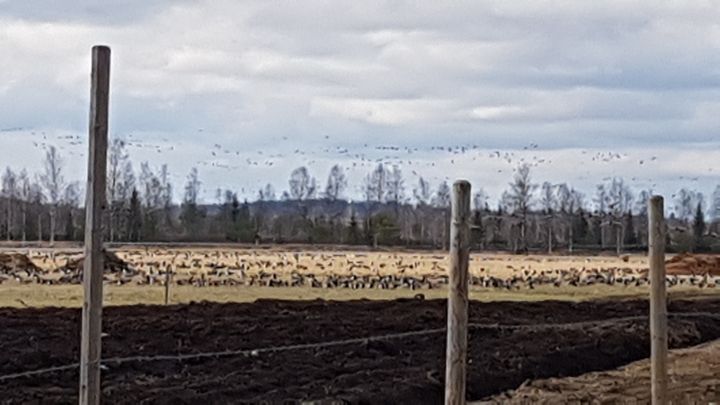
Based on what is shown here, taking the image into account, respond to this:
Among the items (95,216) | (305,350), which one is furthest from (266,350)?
(95,216)

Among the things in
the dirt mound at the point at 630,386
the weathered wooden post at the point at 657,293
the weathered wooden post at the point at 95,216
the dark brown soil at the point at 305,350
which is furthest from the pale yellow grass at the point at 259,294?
the weathered wooden post at the point at 95,216

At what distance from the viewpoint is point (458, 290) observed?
6176mm

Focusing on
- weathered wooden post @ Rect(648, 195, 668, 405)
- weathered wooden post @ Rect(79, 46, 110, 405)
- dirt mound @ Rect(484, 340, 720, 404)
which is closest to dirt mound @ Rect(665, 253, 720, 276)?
dirt mound @ Rect(484, 340, 720, 404)

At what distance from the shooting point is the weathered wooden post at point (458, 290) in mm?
6059

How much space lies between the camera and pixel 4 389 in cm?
1298

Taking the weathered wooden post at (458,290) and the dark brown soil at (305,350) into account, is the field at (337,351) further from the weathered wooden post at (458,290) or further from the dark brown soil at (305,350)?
the weathered wooden post at (458,290)

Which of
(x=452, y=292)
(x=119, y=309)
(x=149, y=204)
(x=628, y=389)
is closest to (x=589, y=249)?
(x=149, y=204)

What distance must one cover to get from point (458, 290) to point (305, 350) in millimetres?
10393

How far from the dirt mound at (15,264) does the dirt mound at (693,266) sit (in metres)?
25.8

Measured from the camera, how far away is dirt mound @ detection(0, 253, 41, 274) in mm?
45312

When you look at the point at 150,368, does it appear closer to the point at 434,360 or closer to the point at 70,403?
the point at 70,403

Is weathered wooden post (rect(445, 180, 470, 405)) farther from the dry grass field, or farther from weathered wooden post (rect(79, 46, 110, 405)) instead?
the dry grass field

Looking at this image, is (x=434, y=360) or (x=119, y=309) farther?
(x=119, y=309)

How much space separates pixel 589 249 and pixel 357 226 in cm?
2111
